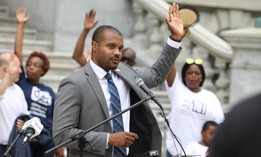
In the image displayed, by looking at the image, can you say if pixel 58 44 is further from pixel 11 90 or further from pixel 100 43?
pixel 100 43

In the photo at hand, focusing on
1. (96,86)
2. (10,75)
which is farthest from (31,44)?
(96,86)

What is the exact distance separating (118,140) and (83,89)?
0.46m

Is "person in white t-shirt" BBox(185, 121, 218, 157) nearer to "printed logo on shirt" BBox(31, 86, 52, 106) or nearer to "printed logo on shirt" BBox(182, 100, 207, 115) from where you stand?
"printed logo on shirt" BBox(182, 100, 207, 115)

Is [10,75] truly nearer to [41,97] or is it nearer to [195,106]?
[41,97]

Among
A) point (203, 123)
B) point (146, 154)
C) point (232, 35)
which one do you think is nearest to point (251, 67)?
point (232, 35)

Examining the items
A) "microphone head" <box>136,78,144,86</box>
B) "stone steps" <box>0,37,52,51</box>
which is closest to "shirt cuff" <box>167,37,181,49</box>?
"microphone head" <box>136,78,144,86</box>

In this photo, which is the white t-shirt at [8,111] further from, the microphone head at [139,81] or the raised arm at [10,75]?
the microphone head at [139,81]

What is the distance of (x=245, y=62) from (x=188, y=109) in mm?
2703

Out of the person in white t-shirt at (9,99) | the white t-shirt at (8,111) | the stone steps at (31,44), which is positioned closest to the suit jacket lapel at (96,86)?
the person in white t-shirt at (9,99)

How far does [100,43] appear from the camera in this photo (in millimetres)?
5180

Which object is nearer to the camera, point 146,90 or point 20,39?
point 146,90

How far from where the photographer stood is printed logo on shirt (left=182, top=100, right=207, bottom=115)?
25.5 feet

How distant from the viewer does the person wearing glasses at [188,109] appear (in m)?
7.75

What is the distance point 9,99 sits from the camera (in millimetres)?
7273
